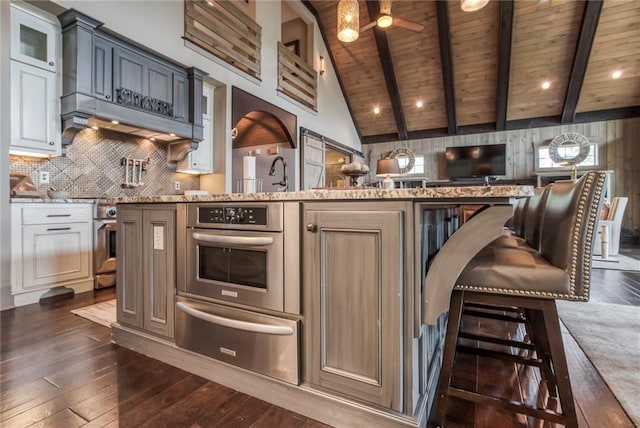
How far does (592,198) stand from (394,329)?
795 mm

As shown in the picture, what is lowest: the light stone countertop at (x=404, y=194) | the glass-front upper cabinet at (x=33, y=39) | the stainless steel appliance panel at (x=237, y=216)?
the stainless steel appliance panel at (x=237, y=216)

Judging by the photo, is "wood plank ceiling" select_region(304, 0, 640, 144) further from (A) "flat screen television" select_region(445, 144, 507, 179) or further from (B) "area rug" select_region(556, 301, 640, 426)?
(B) "area rug" select_region(556, 301, 640, 426)

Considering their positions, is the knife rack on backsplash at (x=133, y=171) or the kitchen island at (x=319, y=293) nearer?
the kitchen island at (x=319, y=293)

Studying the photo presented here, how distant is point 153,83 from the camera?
139 inches

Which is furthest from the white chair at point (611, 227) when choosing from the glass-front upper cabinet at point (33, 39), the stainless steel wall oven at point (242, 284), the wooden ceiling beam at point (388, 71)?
the glass-front upper cabinet at point (33, 39)

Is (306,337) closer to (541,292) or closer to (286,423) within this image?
(286,423)

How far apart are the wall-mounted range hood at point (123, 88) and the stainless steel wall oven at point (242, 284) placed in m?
2.33

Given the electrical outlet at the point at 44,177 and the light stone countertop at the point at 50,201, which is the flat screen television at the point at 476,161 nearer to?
the light stone countertop at the point at 50,201

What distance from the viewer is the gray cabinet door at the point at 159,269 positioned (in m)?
1.70

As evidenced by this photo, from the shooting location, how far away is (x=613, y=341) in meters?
2.01

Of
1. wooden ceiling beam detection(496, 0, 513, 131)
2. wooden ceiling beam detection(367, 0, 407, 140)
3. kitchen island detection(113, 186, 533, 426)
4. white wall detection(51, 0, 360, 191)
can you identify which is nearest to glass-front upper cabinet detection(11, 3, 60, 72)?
white wall detection(51, 0, 360, 191)

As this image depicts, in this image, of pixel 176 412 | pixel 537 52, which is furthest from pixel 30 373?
pixel 537 52

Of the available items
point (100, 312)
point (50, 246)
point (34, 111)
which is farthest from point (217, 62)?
point (100, 312)

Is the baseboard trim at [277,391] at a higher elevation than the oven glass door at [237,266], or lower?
lower
